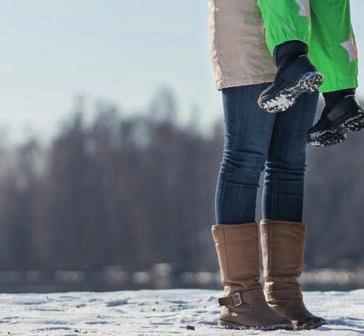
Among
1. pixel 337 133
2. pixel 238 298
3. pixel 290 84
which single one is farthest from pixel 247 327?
pixel 290 84

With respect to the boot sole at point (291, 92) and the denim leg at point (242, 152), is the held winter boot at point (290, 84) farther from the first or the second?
the denim leg at point (242, 152)

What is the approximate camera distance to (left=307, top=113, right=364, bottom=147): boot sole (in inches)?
125

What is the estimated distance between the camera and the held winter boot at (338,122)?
10.4 feet

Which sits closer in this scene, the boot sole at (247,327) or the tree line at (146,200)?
the boot sole at (247,327)

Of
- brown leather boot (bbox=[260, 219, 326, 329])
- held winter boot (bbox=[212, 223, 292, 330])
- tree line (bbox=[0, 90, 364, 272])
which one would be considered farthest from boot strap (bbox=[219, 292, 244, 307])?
tree line (bbox=[0, 90, 364, 272])

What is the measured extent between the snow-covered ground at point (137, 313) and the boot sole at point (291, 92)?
2.01 ft

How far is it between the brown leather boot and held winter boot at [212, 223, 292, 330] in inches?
2.6

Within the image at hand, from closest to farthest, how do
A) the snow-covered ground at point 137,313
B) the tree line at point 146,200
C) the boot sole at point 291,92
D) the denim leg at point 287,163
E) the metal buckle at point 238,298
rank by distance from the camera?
the boot sole at point 291,92, the snow-covered ground at point 137,313, the metal buckle at point 238,298, the denim leg at point 287,163, the tree line at point 146,200

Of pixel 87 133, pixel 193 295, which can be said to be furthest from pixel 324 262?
pixel 193 295

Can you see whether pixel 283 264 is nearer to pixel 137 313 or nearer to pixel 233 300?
pixel 233 300

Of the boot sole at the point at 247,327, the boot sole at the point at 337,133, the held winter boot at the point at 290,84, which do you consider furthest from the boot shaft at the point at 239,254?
the held winter boot at the point at 290,84

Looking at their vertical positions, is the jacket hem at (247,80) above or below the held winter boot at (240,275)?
above

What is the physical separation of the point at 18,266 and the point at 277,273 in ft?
154

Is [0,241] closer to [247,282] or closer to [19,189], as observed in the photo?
[19,189]
